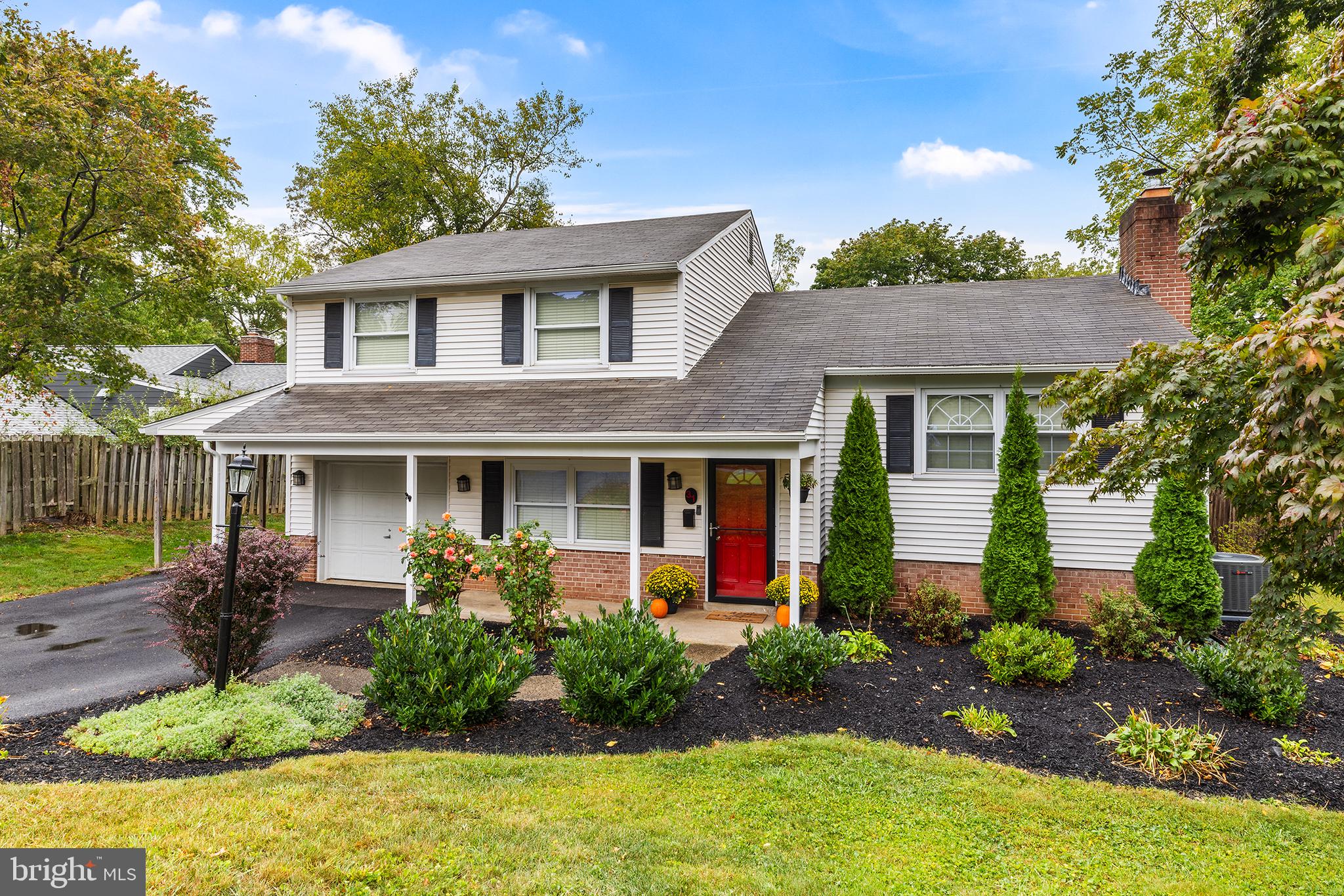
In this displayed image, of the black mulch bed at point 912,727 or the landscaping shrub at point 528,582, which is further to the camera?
the landscaping shrub at point 528,582

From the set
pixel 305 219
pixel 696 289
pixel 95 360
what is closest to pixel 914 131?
pixel 696 289

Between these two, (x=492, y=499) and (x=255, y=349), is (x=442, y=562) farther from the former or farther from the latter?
(x=255, y=349)

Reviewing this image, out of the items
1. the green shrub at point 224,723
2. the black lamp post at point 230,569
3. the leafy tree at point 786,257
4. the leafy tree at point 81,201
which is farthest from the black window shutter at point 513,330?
the leafy tree at point 786,257

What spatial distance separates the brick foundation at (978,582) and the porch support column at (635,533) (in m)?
3.74

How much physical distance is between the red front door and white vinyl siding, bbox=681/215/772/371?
1.94 m

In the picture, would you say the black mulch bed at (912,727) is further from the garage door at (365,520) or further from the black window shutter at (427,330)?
the black window shutter at (427,330)

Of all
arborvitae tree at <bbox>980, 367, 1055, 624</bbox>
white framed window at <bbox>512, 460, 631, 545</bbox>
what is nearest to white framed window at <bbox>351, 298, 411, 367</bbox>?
white framed window at <bbox>512, 460, 631, 545</bbox>

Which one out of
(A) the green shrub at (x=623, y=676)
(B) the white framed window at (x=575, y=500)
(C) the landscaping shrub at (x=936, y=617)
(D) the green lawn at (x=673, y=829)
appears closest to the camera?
(D) the green lawn at (x=673, y=829)

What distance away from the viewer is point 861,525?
9.20m

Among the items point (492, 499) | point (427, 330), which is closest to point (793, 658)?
point (492, 499)

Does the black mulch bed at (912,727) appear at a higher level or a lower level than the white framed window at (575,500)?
lower

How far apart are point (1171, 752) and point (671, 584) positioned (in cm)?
598

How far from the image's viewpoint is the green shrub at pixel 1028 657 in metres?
6.67

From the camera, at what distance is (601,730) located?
18.6 ft
